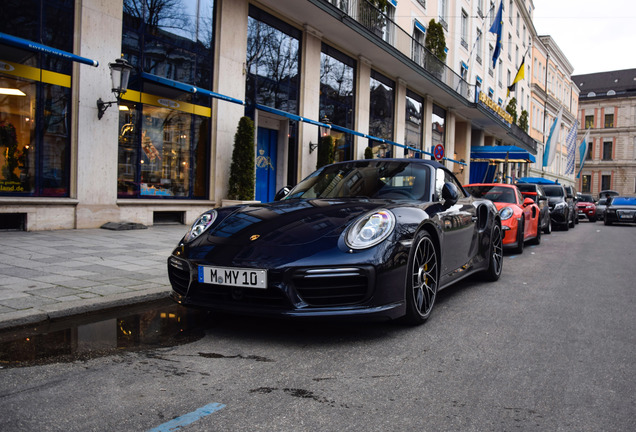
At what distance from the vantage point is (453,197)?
4.63 m

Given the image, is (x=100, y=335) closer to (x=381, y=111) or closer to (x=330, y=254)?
(x=330, y=254)

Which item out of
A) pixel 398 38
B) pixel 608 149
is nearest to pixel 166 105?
pixel 398 38

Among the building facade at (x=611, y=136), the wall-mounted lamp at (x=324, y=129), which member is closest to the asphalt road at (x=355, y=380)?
the wall-mounted lamp at (x=324, y=129)

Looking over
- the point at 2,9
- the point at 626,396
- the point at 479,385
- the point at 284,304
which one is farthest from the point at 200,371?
the point at 2,9

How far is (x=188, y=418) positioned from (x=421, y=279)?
230cm

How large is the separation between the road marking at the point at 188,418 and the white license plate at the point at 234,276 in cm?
97

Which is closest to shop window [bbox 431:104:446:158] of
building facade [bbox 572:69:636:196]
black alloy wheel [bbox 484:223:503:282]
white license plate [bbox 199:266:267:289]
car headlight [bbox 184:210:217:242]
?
black alloy wheel [bbox 484:223:503:282]

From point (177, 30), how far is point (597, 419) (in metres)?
11.4

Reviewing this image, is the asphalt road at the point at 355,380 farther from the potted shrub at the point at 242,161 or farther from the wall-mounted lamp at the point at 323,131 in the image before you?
the wall-mounted lamp at the point at 323,131

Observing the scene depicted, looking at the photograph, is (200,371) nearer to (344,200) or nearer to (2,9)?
(344,200)

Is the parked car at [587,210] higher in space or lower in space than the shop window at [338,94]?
lower

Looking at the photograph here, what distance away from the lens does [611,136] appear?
7906 cm

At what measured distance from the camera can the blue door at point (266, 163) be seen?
14.8m

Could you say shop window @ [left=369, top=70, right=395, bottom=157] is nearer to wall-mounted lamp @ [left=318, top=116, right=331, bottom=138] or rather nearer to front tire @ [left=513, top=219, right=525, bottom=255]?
wall-mounted lamp @ [left=318, top=116, right=331, bottom=138]
